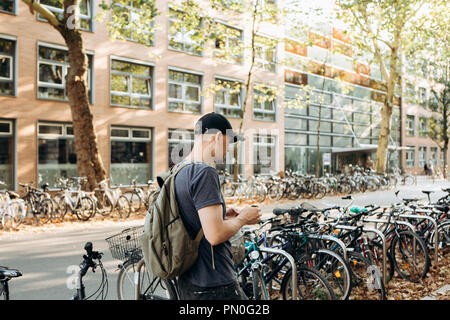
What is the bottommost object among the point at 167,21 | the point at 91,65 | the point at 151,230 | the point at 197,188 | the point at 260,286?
the point at 260,286

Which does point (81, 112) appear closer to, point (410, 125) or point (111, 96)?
point (111, 96)

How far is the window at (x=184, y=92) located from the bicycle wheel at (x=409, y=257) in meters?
16.8

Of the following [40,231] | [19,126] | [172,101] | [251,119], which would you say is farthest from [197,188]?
[251,119]

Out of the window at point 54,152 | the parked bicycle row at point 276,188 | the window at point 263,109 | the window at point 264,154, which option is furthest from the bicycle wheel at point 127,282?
the window at point 263,109

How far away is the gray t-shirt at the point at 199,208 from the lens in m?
2.05

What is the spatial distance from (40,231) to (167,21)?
1385cm

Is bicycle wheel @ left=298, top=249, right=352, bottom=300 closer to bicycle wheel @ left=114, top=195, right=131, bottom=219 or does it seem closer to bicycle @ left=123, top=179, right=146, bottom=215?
bicycle wheel @ left=114, top=195, right=131, bottom=219

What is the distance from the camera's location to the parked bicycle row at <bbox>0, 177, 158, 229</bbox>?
10492 millimetres

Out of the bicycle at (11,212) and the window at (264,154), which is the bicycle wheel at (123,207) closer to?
the bicycle at (11,212)

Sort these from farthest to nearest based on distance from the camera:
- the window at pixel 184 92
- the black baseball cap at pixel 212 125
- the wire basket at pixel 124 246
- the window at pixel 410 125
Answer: the window at pixel 410 125 < the window at pixel 184 92 < the wire basket at pixel 124 246 < the black baseball cap at pixel 212 125

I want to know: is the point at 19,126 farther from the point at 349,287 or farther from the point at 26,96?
the point at 349,287

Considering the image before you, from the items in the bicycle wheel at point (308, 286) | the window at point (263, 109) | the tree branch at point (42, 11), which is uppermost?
the tree branch at point (42, 11)

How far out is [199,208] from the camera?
80.5 inches

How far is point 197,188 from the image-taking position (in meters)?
2.06
